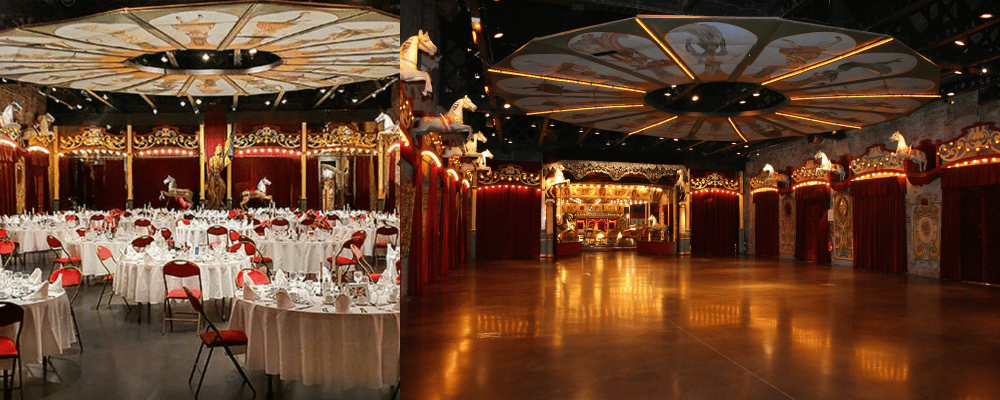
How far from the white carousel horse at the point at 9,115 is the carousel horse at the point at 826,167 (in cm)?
1599

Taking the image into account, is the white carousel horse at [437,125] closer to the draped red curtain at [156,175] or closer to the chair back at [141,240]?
the chair back at [141,240]

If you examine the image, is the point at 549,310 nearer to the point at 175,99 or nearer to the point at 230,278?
the point at 230,278

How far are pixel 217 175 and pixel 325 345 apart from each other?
1048 millimetres

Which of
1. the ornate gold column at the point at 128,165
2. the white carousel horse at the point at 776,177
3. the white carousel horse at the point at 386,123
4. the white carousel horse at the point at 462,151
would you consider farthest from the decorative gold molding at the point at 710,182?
the ornate gold column at the point at 128,165

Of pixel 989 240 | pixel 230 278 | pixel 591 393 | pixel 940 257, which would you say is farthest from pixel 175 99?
pixel 940 257

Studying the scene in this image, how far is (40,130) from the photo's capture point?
94.7 inches

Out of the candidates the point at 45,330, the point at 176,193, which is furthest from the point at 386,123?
the point at 45,330

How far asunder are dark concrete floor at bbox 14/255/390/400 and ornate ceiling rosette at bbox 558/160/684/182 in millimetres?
15957

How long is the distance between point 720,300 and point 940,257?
7.23m

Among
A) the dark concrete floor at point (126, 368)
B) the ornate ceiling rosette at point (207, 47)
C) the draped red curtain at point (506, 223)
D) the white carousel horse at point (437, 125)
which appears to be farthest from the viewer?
the draped red curtain at point (506, 223)

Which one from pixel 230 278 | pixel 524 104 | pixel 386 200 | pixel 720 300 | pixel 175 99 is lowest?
pixel 720 300

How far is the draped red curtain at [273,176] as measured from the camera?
8.85 feet

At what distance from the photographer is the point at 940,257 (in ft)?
41.5

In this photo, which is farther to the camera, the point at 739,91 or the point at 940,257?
the point at 940,257
